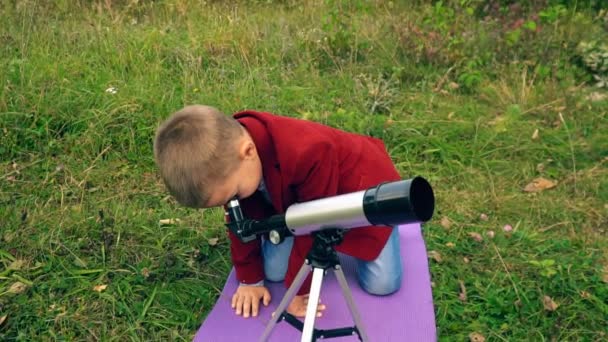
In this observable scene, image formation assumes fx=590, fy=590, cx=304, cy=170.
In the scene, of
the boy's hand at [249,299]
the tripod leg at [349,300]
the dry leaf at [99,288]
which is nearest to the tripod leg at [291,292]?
the tripod leg at [349,300]

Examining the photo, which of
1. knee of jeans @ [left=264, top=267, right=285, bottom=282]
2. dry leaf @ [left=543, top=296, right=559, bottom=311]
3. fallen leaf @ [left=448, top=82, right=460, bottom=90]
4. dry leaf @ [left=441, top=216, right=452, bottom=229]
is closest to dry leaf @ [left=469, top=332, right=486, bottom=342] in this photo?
dry leaf @ [left=543, top=296, right=559, bottom=311]

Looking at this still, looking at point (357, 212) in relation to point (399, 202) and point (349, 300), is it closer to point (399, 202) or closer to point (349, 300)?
point (399, 202)

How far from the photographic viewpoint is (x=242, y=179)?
6.59ft

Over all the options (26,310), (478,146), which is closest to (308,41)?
(478,146)

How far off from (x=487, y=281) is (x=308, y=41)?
263cm

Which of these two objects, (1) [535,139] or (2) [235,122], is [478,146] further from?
(2) [235,122]

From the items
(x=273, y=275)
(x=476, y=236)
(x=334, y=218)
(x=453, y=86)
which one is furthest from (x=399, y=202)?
(x=453, y=86)

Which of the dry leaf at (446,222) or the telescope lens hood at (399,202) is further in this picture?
the dry leaf at (446,222)

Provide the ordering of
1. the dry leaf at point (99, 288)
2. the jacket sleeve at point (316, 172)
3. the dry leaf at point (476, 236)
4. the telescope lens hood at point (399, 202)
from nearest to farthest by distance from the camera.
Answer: the telescope lens hood at point (399, 202) → the jacket sleeve at point (316, 172) → the dry leaf at point (99, 288) → the dry leaf at point (476, 236)

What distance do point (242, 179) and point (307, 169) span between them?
9.6 inches

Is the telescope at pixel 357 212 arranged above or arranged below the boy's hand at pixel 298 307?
above

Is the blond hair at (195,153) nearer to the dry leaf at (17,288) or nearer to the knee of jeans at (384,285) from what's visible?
the knee of jeans at (384,285)

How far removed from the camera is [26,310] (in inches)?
108

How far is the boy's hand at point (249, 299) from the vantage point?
2.59 metres
